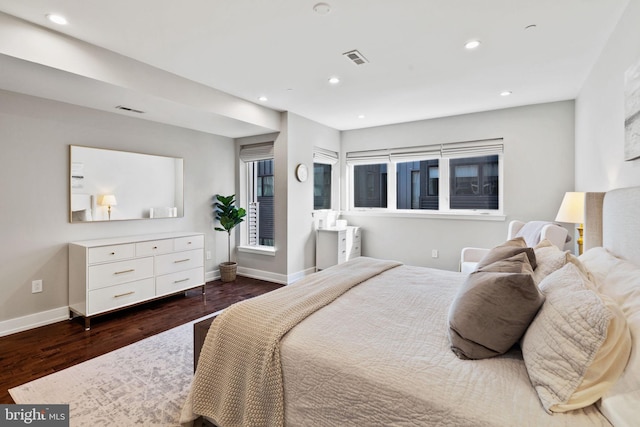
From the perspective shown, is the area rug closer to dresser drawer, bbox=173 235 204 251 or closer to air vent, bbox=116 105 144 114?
dresser drawer, bbox=173 235 204 251

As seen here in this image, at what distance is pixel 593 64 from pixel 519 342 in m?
2.99

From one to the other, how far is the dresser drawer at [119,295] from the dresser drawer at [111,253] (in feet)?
0.95

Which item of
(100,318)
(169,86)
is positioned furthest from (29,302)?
(169,86)

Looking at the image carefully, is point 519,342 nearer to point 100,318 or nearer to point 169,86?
point 169,86

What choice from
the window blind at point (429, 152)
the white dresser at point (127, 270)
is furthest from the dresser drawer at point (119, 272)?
the window blind at point (429, 152)

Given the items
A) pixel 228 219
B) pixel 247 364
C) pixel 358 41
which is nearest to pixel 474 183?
pixel 358 41

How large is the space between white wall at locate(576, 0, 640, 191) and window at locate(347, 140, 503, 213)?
1.18m

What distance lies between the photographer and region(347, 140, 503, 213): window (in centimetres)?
447

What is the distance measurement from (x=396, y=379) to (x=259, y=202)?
14.4 feet

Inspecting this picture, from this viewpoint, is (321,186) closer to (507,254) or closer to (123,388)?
(507,254)

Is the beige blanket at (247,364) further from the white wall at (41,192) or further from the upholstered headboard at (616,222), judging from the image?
the white wall at (41,192)

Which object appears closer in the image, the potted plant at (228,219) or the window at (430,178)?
the window at (430,178)

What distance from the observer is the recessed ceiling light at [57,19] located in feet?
6.98

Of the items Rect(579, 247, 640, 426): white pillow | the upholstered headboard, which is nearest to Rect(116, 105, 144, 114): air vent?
Rect(579, 247, 640, 426): white pillow
